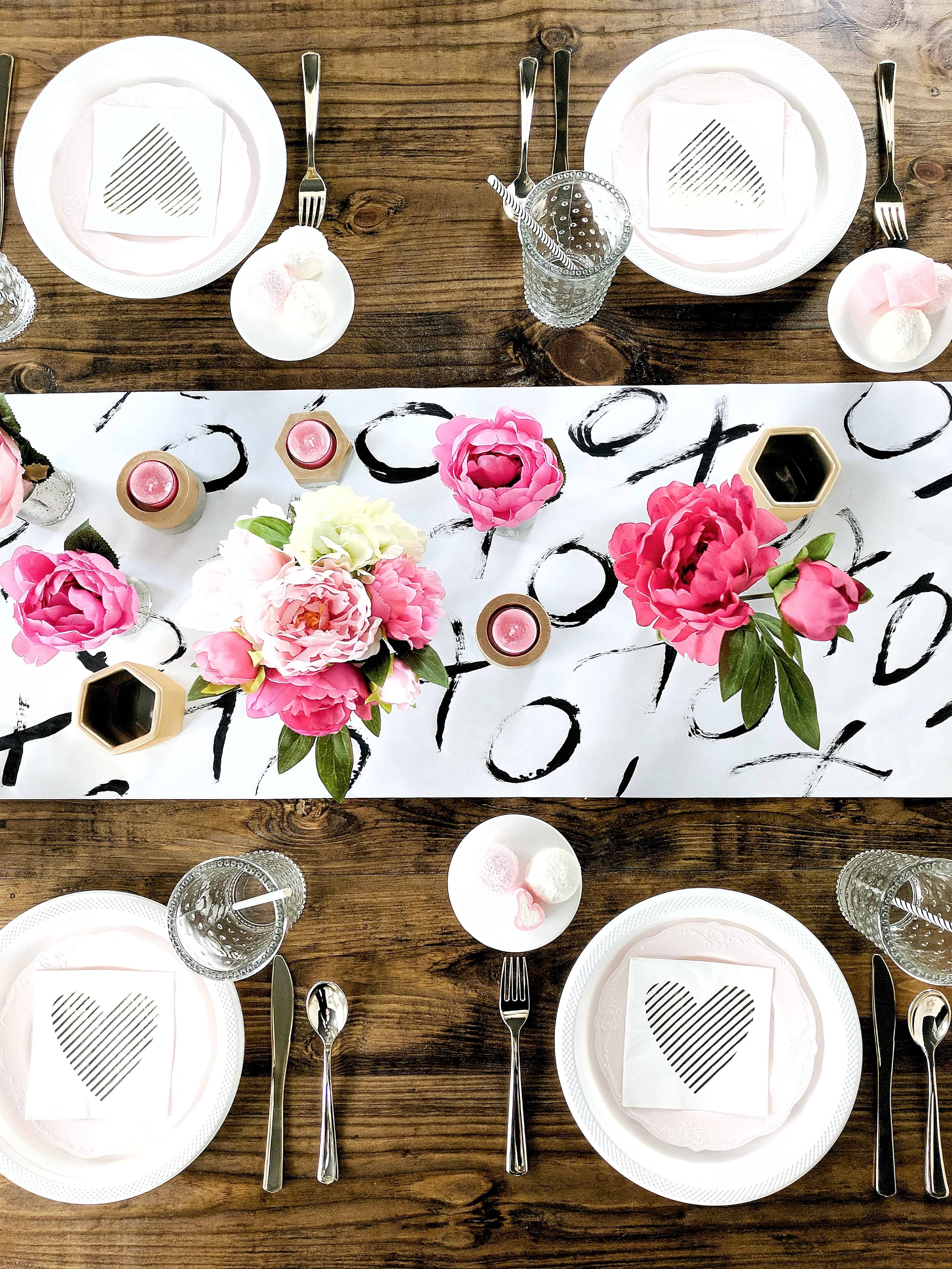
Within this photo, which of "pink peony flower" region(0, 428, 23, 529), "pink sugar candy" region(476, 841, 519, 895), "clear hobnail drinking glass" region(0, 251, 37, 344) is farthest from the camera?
"clear hobnail drinking glass" region(0, 251, 37, 344)

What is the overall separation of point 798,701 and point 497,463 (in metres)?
0.43

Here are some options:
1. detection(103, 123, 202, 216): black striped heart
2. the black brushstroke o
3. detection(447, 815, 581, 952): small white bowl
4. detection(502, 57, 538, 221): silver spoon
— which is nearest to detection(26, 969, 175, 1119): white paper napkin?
detection(447, 815, 581, 952): small white bowl

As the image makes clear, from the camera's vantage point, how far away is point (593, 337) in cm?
127

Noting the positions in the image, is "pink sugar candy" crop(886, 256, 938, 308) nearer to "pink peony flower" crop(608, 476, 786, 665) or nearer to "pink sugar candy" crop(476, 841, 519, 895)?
"pink peony flower" crop(608, 476, 786, 665)

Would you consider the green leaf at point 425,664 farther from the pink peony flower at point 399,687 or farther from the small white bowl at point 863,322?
the small white bowl at point 863,322

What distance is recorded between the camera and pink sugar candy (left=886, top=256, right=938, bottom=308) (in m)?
1.12

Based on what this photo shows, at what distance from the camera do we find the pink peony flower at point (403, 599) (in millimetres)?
823

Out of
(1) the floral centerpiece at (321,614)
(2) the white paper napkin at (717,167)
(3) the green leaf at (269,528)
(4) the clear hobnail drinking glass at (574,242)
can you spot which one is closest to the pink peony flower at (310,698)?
(1) the floral centerpiece at (321,614)

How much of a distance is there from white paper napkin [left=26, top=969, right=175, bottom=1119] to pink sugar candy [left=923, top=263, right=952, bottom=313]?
1.38 meters

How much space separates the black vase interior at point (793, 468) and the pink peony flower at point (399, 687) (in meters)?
0.59

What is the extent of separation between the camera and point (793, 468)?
3.77ft

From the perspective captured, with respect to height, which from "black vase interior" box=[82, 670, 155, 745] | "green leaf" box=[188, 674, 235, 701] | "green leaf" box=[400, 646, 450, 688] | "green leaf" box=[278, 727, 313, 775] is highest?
"green leaf" box=[400, 646, 450, 688]

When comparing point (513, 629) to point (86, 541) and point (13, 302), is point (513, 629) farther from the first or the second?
point (13, 302)

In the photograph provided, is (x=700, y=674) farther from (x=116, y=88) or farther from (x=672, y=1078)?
(x=116, y=88)
